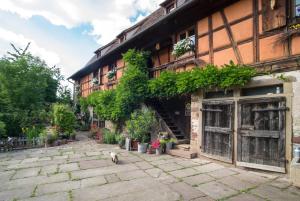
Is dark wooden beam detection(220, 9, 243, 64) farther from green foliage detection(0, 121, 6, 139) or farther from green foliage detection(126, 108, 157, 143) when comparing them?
green foliage detection(0, 121, 6, 139)

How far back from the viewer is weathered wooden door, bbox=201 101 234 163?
5969mm

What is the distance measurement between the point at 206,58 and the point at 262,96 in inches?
90.9

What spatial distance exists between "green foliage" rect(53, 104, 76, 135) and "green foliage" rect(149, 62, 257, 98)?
586 centimetres

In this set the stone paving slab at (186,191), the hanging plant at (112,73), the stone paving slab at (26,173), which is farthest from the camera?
the hanging plant at (112,73)

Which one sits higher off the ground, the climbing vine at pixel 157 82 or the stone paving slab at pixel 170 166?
the climbing vine at pixel 157 82

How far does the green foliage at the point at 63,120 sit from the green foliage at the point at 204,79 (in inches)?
231

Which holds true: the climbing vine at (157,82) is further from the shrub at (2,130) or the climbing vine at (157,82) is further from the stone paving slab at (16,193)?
the stone paving slab at (16,193)

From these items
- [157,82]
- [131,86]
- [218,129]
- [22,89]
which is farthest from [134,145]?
[22,89]

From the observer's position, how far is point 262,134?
5.17 m

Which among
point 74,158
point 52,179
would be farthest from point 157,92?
point 52,179

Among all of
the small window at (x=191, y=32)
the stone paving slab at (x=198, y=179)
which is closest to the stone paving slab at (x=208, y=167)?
the stone paving slab at (x=198, y=179)

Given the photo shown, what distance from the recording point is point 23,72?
13461 mm

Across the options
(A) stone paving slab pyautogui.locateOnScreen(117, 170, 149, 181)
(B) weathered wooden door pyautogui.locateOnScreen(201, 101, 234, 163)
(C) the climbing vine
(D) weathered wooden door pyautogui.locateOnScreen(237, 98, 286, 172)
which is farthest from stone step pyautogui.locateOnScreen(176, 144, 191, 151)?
(A) stone paving slab pyautogui.locateOnScreen(117, 170, 149, 181)

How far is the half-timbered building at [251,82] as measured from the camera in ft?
15.8
